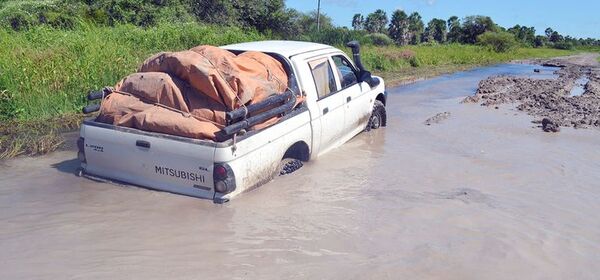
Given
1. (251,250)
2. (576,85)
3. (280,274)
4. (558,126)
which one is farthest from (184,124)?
(576,85)

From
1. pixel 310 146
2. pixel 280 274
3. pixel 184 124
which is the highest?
pixel 184 124

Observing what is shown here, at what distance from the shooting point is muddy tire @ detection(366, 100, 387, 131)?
30.4 feet

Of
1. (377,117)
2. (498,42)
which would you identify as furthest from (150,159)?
(498,42)

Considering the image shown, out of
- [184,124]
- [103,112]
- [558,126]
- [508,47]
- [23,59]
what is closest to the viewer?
[184,124]

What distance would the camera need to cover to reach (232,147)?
5188mm

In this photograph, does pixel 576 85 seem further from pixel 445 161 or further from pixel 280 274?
pixel 280 274

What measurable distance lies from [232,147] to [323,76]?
2.51 meters

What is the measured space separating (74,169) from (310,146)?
291 centimetres

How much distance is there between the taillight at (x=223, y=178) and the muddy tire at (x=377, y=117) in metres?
4.37

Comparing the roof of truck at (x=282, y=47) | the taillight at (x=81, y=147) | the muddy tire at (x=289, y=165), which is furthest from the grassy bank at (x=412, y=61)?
the taillight at (x=81, y=147)

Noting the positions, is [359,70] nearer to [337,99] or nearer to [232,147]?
[337,99]

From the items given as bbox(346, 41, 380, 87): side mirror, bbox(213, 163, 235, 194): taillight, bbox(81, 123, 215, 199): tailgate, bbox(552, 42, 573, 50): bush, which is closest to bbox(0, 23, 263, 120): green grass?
bbox(81, 123, 215, 199): tailgate

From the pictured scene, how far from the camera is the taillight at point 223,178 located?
16.9 ft

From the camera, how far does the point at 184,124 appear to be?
5.41 metres
